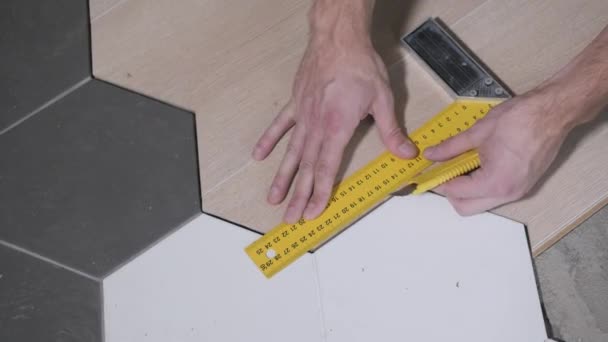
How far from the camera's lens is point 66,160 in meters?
1.24

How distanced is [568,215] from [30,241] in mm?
1029

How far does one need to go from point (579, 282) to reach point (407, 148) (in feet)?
1.56

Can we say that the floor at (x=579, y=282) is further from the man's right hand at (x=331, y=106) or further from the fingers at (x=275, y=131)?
the fingers at (x=275, y=131)

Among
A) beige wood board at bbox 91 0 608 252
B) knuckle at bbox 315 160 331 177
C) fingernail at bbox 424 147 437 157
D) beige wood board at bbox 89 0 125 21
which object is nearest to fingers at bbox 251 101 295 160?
beige wood board at bbox 91 0 608 252

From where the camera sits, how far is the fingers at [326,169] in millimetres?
1060

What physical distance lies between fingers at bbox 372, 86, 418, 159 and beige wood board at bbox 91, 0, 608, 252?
0.06 meters

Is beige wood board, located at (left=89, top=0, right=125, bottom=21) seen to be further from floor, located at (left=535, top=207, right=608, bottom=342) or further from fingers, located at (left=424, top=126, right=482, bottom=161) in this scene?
floor, located at (left=535, top=207, right=608, bottom=342)

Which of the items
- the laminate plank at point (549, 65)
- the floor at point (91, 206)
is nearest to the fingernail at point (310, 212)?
the floor at point (91, 206)

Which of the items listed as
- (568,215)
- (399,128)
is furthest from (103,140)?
(568,215)

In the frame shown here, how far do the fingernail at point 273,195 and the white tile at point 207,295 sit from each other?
0.25 ft

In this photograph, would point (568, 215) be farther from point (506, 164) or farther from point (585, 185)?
point (506, 164)

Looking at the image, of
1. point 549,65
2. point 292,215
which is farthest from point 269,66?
point 549,65

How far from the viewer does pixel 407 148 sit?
3.55ft

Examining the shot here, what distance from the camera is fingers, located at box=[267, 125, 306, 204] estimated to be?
1.11m
